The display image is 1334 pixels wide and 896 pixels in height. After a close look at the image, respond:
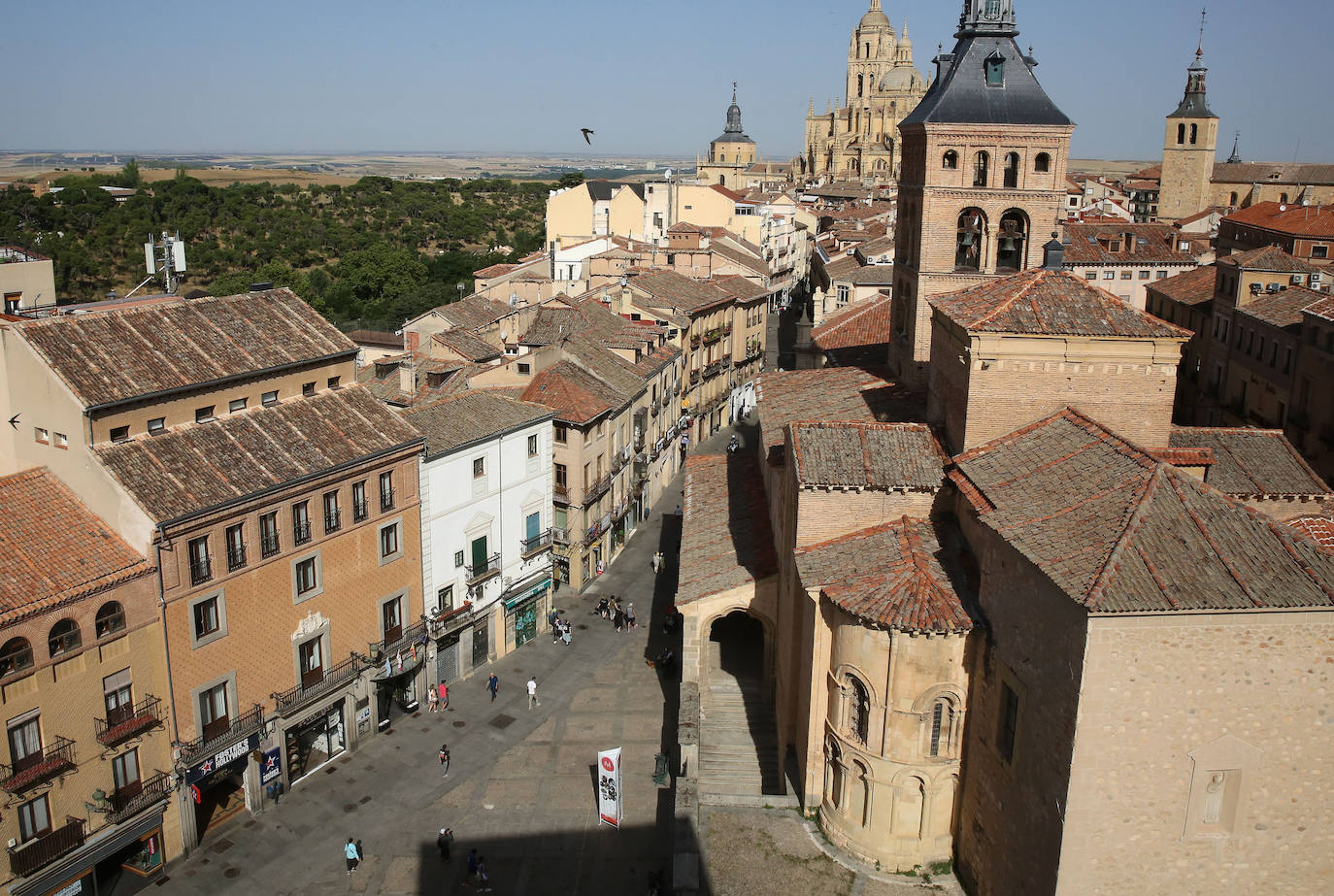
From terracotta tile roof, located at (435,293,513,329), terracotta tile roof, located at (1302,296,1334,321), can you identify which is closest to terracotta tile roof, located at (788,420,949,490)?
terracotta tile roof, located at (1302,296,1334,321)

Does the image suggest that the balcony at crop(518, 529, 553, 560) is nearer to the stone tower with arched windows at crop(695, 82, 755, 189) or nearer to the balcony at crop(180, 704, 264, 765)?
the balcony at crop(180, 704, 264, 765)

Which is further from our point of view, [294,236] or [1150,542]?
[294,236]

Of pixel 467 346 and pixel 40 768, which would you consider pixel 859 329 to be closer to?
pixel 467 346

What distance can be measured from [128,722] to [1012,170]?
28.7 metres

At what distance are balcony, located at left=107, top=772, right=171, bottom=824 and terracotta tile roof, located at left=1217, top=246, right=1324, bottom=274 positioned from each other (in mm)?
47562

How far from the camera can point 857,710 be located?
22.9 m

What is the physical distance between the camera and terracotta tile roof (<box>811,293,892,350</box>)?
152 ft

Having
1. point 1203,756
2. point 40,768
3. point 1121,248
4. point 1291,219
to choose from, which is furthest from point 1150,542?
point 1291,219

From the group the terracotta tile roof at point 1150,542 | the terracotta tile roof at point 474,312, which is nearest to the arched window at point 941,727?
the terracotta tile roof at point 1150,542

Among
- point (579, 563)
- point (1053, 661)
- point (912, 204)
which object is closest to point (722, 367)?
point (579, 563)

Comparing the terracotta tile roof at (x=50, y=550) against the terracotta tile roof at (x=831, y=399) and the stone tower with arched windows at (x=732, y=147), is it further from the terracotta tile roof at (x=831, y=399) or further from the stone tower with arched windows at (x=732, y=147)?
the stone tower with arched windows at (x=732, y=147)

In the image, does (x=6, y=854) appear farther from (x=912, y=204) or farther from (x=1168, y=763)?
(x=912, y=204)

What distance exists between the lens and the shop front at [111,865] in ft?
75.0

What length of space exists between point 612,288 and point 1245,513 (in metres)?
42.5
